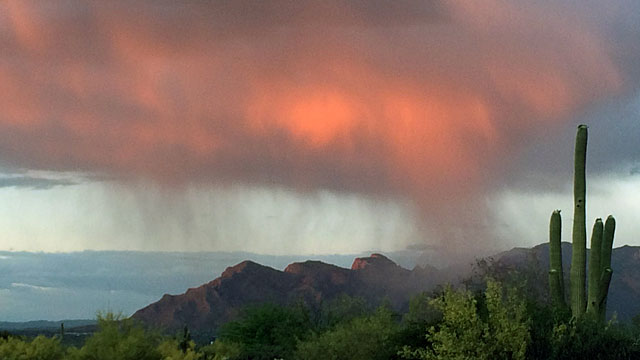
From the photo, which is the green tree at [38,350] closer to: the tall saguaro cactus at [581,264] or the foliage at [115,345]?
the foliage at [115,345]

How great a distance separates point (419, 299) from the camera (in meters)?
52.4

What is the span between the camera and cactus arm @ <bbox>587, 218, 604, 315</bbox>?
39312 mm

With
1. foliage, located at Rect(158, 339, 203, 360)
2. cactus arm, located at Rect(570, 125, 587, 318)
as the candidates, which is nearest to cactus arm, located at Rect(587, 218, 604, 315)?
cactus arm, located at Rect(570, 125, 587, 318)

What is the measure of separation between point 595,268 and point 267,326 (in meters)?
37.5

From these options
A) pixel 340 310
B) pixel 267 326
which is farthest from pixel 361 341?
pixel 267 326

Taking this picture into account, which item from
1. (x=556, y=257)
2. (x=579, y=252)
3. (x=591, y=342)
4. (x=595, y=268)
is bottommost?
(x=591, y=342)

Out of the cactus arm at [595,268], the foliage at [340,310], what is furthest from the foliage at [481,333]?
the foliage at [340,310]

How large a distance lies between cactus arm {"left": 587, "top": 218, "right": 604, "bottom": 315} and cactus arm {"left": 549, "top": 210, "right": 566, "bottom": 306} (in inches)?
51.0

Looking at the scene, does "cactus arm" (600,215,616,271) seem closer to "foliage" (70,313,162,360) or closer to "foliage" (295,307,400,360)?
"foliage" (295,307,400,360)

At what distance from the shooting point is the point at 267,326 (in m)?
72.3

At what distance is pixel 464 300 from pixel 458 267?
17073cm

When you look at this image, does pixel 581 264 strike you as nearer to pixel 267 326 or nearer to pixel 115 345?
pixel 115 345

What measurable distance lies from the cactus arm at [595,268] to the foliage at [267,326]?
33161 millimetres

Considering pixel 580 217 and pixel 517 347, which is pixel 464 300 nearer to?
pixel 517 347
